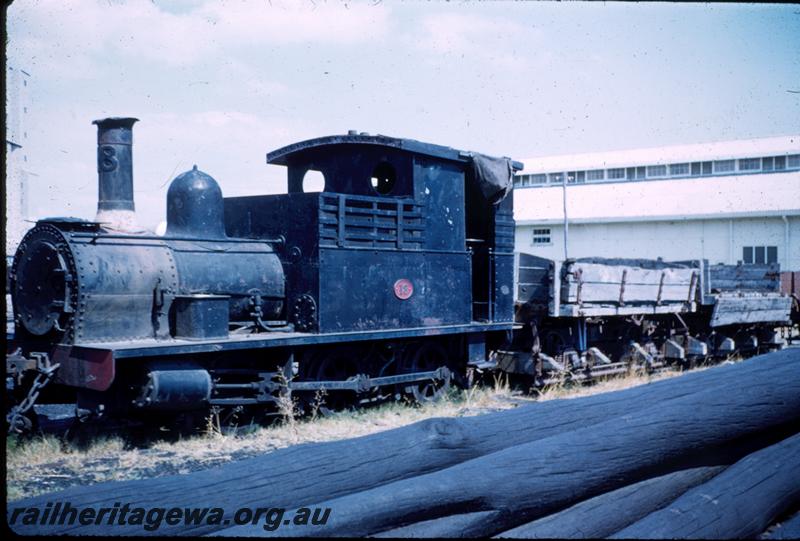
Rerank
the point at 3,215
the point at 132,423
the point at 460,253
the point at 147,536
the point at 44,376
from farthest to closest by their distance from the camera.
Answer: the point at 460,253
the point at 132,423
the point at 44,376
the point at 3,215
the point at 147,536

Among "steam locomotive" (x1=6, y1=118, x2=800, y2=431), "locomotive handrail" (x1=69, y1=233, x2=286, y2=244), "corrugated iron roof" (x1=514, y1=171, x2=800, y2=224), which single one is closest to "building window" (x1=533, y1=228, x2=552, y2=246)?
"corrugated iron roof" (x1=514, y1=171, x2=800, y2=224)

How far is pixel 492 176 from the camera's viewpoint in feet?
29.8

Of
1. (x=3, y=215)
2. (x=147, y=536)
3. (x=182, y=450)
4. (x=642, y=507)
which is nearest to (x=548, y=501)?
(x=642, y=507)

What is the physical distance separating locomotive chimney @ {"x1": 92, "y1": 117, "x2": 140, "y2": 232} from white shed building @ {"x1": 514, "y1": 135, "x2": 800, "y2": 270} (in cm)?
1944

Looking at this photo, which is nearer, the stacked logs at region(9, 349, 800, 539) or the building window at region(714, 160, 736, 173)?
the stacked logs at region(9, 349, 800, 539)

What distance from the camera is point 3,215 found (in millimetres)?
3180

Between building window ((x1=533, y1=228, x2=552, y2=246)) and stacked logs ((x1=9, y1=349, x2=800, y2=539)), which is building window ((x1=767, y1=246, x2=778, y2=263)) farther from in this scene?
stacked logs ((x1=9, y1=349, x2=800, y2=539))

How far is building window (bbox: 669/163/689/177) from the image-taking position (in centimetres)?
2742

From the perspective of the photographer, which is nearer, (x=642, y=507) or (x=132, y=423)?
(x=642, y=507)

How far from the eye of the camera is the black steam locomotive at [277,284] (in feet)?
20.2

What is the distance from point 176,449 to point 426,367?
11.6 ft

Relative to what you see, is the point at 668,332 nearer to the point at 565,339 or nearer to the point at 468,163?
the point at 565,339

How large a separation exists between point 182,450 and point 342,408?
2.16m

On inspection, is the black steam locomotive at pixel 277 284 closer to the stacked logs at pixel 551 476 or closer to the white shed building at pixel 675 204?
the stacked logs at pixel 551 476
